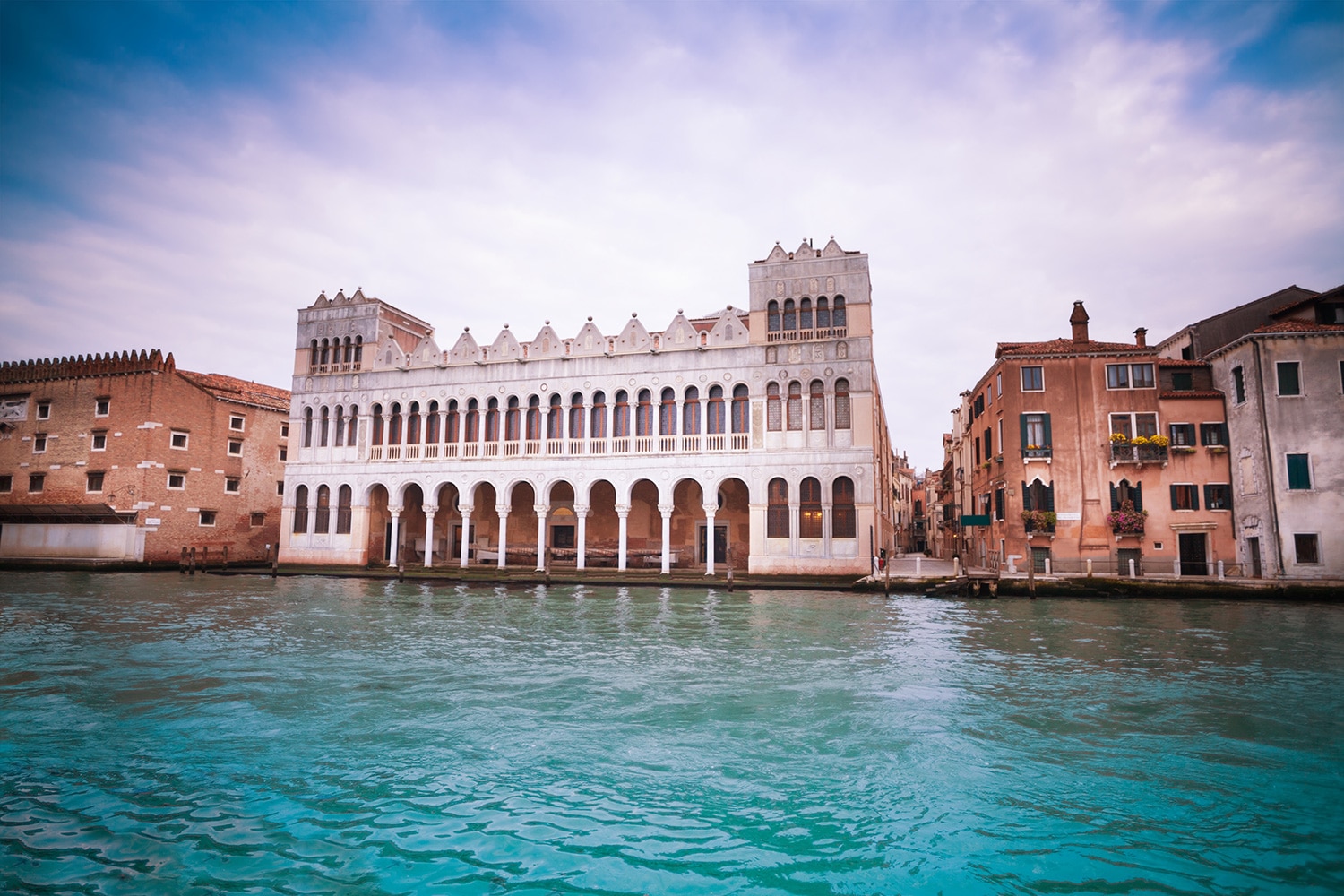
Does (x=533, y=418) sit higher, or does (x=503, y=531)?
(x=533, y=418)

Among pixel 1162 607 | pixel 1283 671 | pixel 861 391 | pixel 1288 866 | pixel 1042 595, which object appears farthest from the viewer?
pixel 861 391

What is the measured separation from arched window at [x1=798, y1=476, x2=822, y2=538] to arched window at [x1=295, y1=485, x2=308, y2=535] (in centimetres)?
2062

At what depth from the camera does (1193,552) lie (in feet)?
74.8

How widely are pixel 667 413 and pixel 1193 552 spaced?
17.6 metres

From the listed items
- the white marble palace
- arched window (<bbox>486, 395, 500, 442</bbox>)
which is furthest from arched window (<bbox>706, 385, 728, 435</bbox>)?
arched window (<bbox>486, 395, 500, 442</bbox>)

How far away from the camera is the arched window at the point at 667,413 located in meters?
27.2

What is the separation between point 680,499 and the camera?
2883 centimetres

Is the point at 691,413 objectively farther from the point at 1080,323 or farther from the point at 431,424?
the point at 1080,323

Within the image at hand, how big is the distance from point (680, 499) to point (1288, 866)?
24.7 meters

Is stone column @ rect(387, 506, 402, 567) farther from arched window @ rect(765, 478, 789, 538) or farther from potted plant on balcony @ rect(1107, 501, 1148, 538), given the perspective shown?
potted plant on balcony @ rect(1107, 501, 1148, 538)

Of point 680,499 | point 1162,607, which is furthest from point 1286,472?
point 680,499

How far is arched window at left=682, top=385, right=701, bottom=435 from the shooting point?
2692cm

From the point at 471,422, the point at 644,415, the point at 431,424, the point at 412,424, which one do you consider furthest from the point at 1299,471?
the point at 412,424

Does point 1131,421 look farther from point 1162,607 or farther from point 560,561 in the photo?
point 560,561
